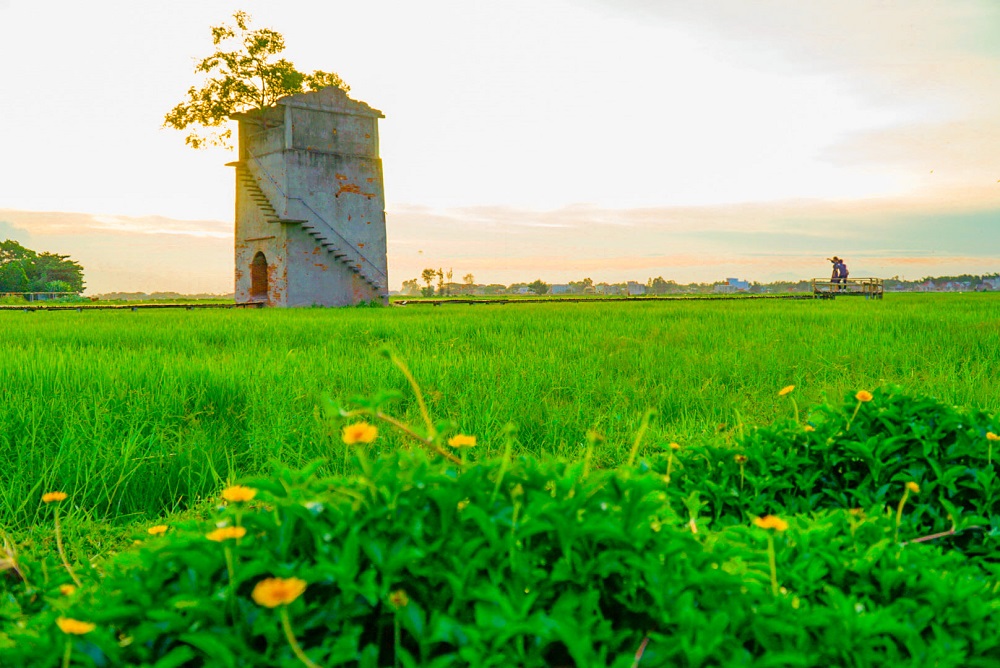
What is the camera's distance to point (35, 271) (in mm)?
43938

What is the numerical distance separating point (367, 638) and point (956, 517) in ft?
6.17

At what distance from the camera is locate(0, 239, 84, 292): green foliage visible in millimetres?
40531

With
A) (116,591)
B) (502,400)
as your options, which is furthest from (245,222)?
(116,591)

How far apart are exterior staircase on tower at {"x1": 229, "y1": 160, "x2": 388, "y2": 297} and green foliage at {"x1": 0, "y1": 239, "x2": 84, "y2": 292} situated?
22671 millimetres

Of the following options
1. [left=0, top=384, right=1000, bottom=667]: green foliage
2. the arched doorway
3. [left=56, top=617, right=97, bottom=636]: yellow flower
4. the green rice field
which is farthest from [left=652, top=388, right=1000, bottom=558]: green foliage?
the arched doorway

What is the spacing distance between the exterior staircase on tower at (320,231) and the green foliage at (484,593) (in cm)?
2065

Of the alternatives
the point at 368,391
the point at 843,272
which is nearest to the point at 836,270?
the point at 843,272

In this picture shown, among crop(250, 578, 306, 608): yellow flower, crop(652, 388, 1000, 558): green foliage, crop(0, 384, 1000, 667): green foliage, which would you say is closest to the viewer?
crop(250, 578, 306, 608): yellow flower

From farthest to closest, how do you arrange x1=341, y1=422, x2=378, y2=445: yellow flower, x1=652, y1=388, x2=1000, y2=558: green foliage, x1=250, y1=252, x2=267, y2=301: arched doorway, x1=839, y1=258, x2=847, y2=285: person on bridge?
x1=839, y1=258, x2=847, y2=285: person on bridge
x1=250, y1=252, x2=267, y2=301: arched doorway
x1=652, y1=388, x2=1000, y2=558: green foliage
x1=341, y1=422, x2=378, y2=445: yellow flower

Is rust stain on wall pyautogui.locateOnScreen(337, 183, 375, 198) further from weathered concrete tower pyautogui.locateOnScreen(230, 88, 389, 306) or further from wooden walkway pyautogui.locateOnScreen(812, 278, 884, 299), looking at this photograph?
wooden walkway pyautogui.locateOnScreen(812, 278, 884, 299)

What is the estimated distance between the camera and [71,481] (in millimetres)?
3268

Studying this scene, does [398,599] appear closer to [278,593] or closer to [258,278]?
[278,593]

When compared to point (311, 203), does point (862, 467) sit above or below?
below

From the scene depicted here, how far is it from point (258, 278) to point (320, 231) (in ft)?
11.2
